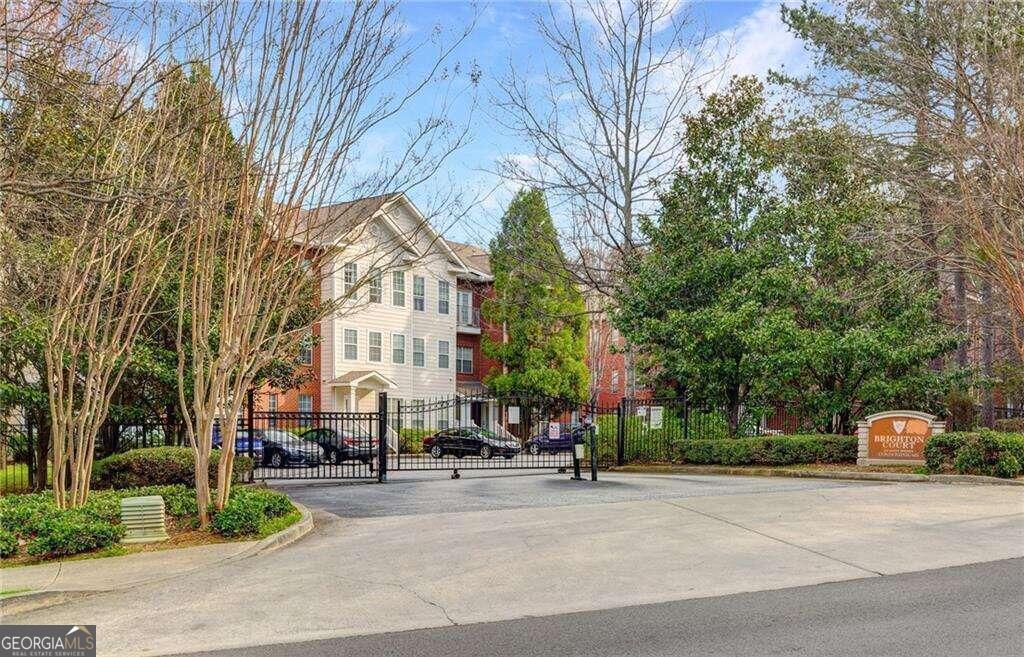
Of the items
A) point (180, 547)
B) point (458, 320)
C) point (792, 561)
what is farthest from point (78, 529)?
point (458, 320)

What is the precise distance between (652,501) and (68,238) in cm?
922

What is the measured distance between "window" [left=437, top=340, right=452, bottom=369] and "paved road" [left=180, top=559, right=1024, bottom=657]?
3723cm

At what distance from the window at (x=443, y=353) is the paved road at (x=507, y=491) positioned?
23.8 metres

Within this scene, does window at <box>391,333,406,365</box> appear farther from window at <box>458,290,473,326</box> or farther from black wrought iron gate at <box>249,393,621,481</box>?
window at <box>458,290,473,326</box>

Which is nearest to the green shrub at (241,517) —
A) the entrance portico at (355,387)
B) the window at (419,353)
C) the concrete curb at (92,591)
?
the concrete curb at (92,591)

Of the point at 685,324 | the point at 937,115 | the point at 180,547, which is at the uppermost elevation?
the point at 937,115

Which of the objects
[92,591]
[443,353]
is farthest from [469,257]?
[92,591]

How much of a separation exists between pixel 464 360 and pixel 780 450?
91.7 ft

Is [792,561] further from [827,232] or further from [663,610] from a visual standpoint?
[827,232]

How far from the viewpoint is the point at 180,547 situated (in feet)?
35.4

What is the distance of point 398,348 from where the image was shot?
42.3 meters

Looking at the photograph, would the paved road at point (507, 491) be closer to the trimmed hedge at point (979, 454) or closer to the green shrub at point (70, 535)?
the trimmed hedge at point (979, 454)

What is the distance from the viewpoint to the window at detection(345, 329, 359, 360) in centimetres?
3953

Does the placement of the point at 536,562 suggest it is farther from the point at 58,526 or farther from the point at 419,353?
the point at 419,353
